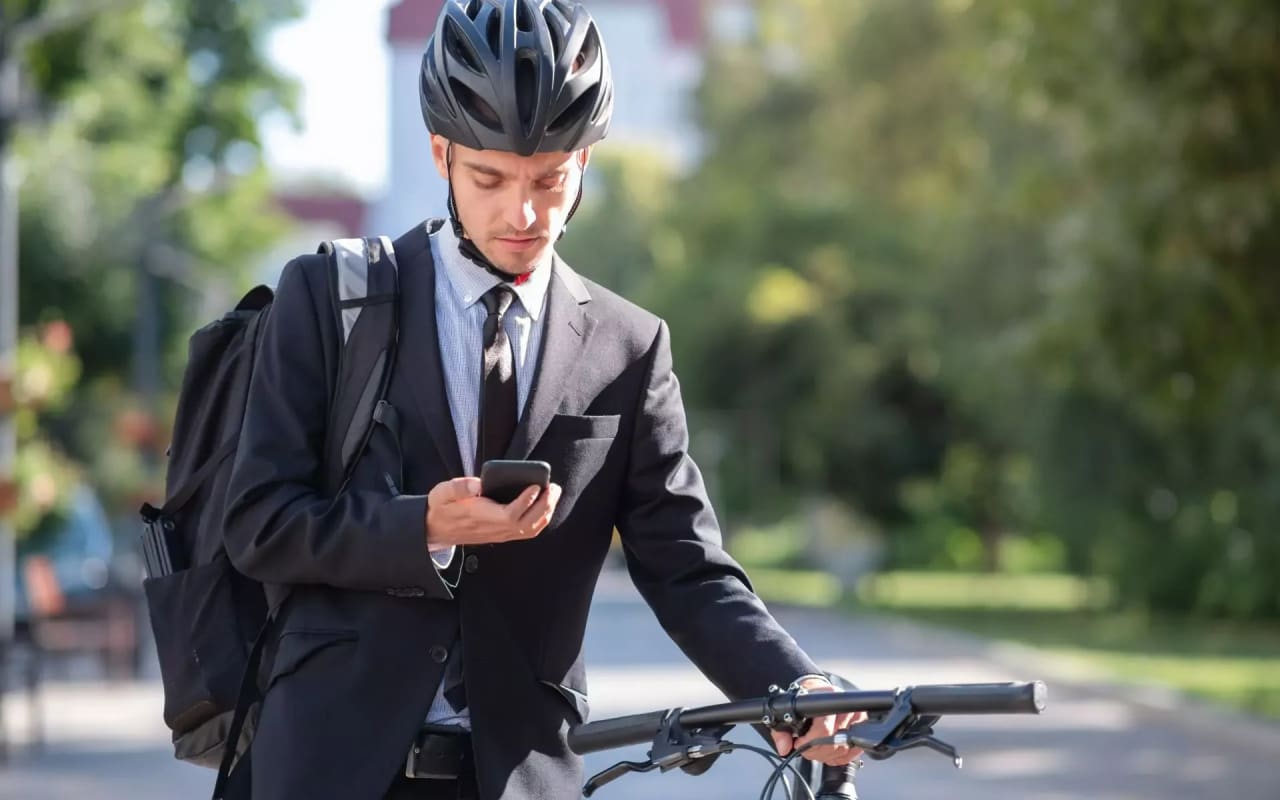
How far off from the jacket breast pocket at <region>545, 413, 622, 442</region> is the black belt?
0.45m

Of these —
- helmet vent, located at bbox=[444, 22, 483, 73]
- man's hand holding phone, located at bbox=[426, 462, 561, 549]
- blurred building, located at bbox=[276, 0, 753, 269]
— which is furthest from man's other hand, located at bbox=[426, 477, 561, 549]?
blurred building, located at bbox=[276, 0, 753, 269]

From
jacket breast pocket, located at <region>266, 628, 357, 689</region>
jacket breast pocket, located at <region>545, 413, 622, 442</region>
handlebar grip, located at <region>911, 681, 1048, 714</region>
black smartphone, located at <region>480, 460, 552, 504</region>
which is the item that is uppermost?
jacket breast pocket, located at <region>545, 413, 622, 442</region>

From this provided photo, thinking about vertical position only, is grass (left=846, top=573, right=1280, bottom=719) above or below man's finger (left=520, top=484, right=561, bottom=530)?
above

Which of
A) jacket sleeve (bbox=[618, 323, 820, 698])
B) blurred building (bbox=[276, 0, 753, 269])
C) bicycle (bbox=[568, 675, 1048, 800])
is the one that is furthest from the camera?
blurred building (bbox=[276, 0, 753, 269])

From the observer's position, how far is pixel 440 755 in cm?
335

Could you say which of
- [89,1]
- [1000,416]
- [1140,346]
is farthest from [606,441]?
[1000,416]

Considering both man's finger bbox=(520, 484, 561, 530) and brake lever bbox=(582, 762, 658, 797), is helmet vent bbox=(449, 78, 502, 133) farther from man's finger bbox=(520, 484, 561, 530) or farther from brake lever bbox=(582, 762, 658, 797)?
brake lever bbox=(582, 762, 658, 797)

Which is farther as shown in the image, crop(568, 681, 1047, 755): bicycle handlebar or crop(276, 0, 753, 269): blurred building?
crop(276, 0, 753, 269): blurred building

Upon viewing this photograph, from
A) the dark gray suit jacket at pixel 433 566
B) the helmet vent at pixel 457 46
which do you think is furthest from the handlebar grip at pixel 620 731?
the helmet vent at pixel 457 46

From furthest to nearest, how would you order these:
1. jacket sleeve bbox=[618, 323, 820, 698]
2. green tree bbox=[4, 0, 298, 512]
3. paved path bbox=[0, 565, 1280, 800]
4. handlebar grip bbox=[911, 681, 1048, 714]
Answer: green tree bbox=[4, 0, 298, 512], paved path bbox=[0, 565, 1280, 800], jacket sleeve bbox=[618, 323, 820, 698], handlebar grip bbox=[911, 681, 1048, 714]

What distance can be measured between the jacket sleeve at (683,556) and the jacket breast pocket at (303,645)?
0.47 meters

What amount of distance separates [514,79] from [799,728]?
0.98 metres

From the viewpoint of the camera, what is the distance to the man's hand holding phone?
3084 millimetres

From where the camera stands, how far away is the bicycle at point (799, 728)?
2982 mm
